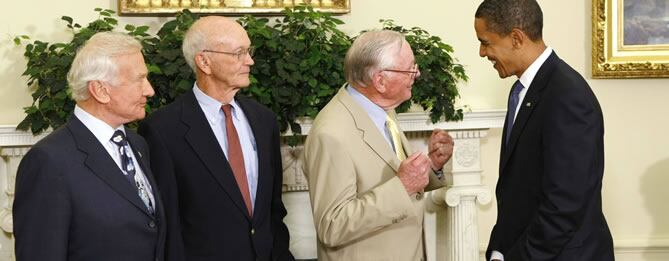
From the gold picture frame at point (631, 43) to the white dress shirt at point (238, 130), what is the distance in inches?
104

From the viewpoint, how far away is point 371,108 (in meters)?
3.18

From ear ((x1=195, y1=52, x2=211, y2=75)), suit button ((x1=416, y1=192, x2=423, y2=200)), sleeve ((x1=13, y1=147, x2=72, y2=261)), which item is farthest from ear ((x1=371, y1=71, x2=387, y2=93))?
sleeve ((x1=13, y1=147, x2=72, y2=261))

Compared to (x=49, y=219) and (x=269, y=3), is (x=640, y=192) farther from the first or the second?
(x=49, y=219)

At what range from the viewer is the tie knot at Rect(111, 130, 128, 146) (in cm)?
276

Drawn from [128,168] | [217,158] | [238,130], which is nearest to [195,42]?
[238,130]

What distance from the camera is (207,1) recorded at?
493 centimetres

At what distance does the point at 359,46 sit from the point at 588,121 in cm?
82

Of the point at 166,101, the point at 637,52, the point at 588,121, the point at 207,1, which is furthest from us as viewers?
the point at 637,52

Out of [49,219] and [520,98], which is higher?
[520,98]

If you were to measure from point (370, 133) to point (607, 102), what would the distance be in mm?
2723

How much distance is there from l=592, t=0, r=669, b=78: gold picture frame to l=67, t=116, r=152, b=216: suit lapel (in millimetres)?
3417

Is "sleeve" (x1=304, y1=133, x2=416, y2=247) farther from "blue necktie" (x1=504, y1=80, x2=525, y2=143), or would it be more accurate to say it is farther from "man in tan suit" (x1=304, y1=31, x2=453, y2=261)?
"blue necktie" (x1=504, y1=80, x2=525, y2=143)

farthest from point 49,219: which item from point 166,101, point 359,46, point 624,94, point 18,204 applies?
point 624,94

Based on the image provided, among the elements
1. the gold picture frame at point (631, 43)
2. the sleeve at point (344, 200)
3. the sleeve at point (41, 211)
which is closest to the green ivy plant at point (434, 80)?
the gold picture frame at point (631, 43)
